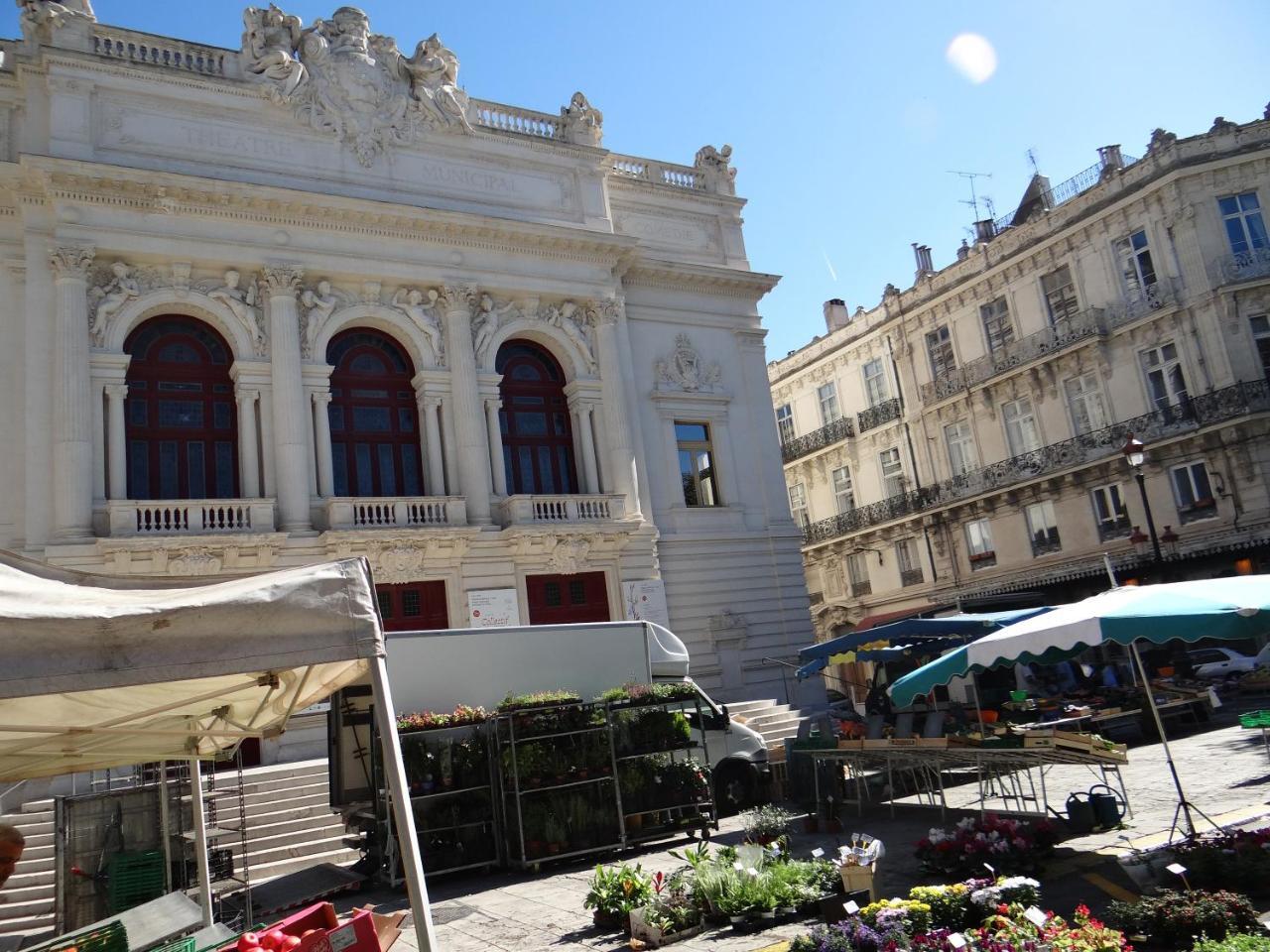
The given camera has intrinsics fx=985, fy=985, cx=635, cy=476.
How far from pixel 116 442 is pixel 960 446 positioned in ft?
93.8

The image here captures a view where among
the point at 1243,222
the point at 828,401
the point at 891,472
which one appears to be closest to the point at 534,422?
the point at 891,472

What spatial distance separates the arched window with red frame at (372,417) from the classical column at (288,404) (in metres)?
1.14

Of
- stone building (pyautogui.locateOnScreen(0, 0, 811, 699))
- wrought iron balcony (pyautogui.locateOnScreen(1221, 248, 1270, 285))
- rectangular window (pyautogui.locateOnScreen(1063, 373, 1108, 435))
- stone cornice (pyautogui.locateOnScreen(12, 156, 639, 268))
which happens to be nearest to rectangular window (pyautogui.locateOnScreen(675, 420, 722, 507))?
stone building (pyautogui.locateOnScreen(0, 0, 811, 699))

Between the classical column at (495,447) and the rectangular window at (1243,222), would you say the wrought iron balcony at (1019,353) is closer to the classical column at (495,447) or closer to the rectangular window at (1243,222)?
the rectangular window at (1243,222)

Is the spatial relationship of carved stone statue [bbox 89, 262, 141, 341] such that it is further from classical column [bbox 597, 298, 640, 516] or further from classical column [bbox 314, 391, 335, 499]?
classical column [bbox 597, 298, 640, 516]

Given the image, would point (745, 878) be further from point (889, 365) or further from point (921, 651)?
point (889, 365)

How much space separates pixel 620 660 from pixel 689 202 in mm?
18041

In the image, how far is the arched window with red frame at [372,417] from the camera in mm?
23375

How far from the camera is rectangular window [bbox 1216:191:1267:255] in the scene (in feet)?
96.2

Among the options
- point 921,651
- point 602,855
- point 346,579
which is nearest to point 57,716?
point 346,579

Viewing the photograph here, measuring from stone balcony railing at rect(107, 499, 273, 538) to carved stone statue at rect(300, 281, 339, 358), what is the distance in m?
3.98

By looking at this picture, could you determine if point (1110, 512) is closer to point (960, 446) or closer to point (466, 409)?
point (960, 446)

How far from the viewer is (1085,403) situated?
3294 cm

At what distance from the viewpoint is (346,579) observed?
5.32 metres
